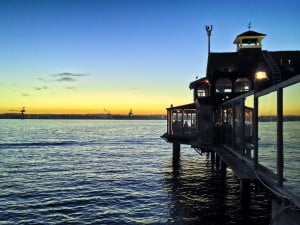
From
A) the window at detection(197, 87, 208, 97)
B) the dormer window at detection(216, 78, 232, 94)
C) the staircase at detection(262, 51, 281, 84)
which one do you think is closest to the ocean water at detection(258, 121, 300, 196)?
the staircase at detection(262, 51, 281, 84)

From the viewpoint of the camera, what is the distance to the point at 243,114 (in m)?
16.3

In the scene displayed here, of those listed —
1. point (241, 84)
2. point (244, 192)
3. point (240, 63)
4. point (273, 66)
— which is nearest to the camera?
point (244, 192)

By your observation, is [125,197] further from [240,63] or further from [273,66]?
[240,63]

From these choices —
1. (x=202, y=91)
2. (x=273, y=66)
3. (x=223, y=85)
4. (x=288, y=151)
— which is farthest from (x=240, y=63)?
(x=288, y=151)

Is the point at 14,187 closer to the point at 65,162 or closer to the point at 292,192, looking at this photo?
the point at 65,162

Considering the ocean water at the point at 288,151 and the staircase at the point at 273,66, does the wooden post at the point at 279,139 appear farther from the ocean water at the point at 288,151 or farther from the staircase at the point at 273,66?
the staircase at the point at 273,66

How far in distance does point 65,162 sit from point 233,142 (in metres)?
28.4

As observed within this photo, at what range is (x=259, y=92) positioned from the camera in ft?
41.1

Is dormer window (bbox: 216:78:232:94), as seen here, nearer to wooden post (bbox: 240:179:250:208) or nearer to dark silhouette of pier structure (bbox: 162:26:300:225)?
dark silhouette of pier structure (bbox: 162:26:300:225)

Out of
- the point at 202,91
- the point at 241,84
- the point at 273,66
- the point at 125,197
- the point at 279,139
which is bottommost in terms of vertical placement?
the point at 125,197

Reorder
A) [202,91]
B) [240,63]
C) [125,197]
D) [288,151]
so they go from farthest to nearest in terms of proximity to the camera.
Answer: [202,91]
[240,63]
[125,197]
[288,151]

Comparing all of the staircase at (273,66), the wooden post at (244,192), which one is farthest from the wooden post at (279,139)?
the staircase at (273,66)

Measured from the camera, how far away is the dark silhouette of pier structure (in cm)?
986

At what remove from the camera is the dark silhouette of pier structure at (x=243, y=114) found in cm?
986
